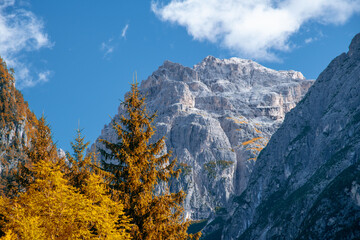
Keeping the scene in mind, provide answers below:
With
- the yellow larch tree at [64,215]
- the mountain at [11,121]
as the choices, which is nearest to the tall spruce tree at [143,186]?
the yellow larch tree at [64,215]

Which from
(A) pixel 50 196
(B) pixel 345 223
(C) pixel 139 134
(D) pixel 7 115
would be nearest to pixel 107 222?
(A) pixel 50 196

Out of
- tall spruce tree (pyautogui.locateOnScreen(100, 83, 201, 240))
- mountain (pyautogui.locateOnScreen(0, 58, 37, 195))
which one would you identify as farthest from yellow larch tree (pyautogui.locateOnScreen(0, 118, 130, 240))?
mountain (pyautogui.locateOnScreen(0, 58, 37, 195))

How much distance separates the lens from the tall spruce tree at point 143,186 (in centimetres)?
2327

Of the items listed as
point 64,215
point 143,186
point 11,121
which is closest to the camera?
point 64,215

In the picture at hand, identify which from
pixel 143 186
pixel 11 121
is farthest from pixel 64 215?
pixel 11 121

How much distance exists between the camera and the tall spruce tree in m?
23.3

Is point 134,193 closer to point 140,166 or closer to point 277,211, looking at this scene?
point 140,166

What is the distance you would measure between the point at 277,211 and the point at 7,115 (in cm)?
14561

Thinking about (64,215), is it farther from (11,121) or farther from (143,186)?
(11,121)

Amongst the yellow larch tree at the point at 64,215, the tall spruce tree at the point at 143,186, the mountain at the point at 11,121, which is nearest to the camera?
the yellow larch tree at the point at 64,215

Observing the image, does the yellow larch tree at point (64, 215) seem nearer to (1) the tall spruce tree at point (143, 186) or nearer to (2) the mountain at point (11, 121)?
(1) the tall spruce tree at point (143, 186)

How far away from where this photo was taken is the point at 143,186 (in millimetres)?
24047

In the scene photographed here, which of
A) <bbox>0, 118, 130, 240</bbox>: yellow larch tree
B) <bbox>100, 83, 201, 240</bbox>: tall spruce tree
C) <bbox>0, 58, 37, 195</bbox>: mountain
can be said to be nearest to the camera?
<bbox>0, 118, 130, 240</bbox>: yellow larch tree

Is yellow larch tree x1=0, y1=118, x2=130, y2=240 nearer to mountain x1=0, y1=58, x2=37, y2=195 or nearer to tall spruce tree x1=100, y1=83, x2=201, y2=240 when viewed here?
tall spruce tree x1=100, y1=83, x2=201, y2=240
